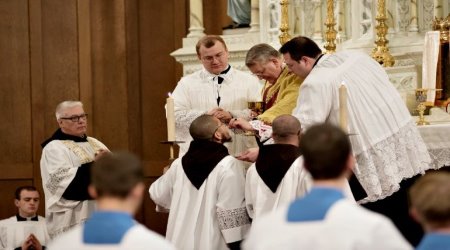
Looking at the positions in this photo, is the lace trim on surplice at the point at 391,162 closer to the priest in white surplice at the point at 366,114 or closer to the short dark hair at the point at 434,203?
the priest in white surplice at the point at 366,114

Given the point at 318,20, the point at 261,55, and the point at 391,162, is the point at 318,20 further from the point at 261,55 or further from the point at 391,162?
the point at 391,162

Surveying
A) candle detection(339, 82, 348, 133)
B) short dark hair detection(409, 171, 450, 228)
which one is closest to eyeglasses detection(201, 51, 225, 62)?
candle detection(339, 82, 348, 133)

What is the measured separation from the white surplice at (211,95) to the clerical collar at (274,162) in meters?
1.77

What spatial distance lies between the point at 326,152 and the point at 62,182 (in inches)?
190

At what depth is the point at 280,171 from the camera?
6.07m

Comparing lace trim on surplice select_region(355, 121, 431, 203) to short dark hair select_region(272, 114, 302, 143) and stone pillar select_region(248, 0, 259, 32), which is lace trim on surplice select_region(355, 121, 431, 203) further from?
stone pillar select_region(248, 0, 259, 32)

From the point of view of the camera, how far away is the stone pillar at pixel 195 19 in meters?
9.91

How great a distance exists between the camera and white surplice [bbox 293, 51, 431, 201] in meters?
6.29

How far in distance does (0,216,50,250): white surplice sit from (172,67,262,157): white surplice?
2.01 meters

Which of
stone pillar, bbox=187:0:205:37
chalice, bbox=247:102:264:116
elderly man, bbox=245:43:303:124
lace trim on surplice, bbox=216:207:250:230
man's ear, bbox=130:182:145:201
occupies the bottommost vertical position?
lace trim on surplice, bbox=216:207:250:230

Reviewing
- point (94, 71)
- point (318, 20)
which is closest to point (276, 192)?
point (318, 20)

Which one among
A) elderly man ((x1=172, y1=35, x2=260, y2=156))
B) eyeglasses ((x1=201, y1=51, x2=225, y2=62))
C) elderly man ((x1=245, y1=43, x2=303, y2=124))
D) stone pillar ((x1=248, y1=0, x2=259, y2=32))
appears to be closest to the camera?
elderly man ((x1=245, y1=43, x2=303, y2=124))

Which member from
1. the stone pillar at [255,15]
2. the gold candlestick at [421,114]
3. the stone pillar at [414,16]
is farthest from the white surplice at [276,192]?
the stone pillar at [255,15]

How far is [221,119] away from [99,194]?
3870 millimetres
